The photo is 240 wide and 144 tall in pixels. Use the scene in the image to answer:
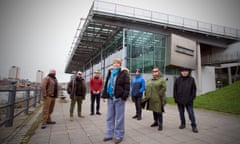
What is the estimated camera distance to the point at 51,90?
15.5 feet

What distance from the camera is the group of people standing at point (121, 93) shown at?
3.37 metres

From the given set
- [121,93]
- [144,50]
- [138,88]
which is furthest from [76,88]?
[144,50]

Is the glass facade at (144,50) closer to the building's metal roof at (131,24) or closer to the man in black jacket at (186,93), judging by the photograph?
the building's metal roof at (131,24)

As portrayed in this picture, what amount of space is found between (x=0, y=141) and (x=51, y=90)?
1738mm

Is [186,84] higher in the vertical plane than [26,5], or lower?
lower

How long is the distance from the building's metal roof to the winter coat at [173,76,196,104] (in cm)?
1232

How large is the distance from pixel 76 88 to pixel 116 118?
286 centimetres

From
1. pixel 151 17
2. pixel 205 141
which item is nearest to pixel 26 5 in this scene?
pixel 205 141

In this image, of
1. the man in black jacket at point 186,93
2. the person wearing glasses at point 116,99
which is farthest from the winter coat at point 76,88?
the man in black jacket at point 186,93

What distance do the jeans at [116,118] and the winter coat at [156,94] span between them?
132cm

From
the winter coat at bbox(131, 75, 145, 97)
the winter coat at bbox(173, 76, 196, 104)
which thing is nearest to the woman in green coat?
the winter coat at bbox(173, 76, 196, 104)

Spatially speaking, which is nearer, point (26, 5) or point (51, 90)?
point (26, 5)

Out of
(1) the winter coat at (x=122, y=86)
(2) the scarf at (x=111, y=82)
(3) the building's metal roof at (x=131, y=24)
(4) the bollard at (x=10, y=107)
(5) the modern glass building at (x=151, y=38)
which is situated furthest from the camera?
(5) the modern glass building at (x=151, y=38)

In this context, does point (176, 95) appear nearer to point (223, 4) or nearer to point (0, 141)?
point (223, 4)
